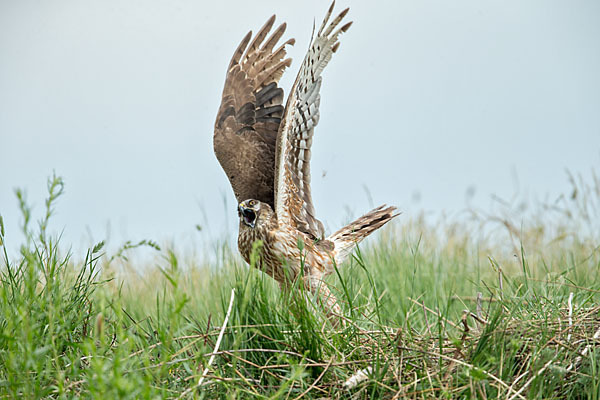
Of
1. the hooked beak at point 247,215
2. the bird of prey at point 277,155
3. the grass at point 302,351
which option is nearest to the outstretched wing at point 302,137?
the bird of prey at point 277,155

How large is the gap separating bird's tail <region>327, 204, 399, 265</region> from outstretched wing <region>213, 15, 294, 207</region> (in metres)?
0.72

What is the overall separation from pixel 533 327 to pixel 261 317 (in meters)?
1.31

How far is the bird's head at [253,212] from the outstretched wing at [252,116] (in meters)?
0.29

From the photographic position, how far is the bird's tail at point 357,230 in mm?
5172

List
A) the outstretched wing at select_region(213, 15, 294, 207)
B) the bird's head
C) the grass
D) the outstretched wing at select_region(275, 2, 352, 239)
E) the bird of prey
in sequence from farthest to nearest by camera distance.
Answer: the outstretched wing at select_region(213, 15, 294, 207) → the bird's head → the bird of prey → the outstretched wing at select_region(275, 2, 352, 239) → the grass

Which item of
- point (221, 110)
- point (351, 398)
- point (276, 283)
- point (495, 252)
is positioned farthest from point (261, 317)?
point (495, 252)

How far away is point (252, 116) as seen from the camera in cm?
523

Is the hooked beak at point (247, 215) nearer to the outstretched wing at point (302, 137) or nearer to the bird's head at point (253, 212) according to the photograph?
the bird's head at point (253, 212)

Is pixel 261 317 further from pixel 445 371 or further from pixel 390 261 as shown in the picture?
pixel 390 261

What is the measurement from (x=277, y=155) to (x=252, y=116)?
33.8 inches

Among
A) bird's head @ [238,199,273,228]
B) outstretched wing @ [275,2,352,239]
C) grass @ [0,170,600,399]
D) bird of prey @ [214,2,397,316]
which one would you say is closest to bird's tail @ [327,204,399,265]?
bird of prey @ [214,2,397,316]

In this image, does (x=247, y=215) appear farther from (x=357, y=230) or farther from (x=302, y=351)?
(x=302, y=351)

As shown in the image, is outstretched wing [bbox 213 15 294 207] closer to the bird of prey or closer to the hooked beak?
the bird of prey

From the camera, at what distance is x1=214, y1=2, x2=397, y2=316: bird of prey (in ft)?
14.5
